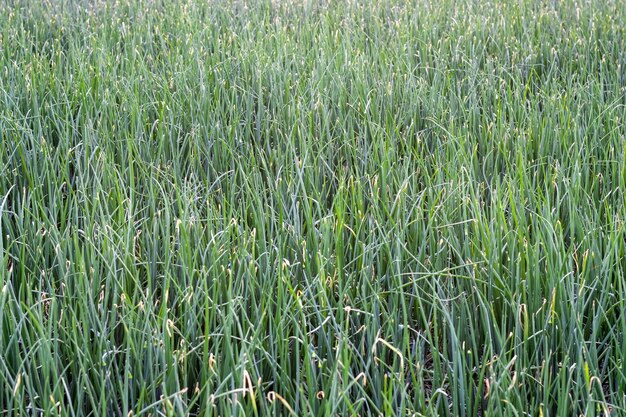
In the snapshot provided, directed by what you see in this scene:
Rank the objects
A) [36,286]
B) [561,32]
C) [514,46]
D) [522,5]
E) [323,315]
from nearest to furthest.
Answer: [323,315]
[36,286]
[514,46]
[561,32]
[522,5]

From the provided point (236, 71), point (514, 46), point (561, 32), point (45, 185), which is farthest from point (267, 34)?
point (45, 185)

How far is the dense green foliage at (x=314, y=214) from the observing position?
1.23 meters

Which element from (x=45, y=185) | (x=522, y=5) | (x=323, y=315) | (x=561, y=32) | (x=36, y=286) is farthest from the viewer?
(x=522, y=5)

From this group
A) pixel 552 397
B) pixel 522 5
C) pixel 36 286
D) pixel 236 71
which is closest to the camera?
pixel 552 397

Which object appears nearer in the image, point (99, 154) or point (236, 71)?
point (99, 154)

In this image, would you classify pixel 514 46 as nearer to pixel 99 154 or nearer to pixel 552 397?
pixel 99 154

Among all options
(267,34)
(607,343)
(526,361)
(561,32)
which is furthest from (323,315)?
(561,32)

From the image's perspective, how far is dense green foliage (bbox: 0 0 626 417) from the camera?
1233mm

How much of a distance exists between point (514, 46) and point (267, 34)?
3.13ft

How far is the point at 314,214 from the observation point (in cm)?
176

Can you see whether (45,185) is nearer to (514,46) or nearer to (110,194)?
(110,194)

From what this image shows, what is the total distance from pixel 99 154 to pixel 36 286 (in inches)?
25.0

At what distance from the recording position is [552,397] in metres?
1.21

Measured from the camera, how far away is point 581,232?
1.65 metres
